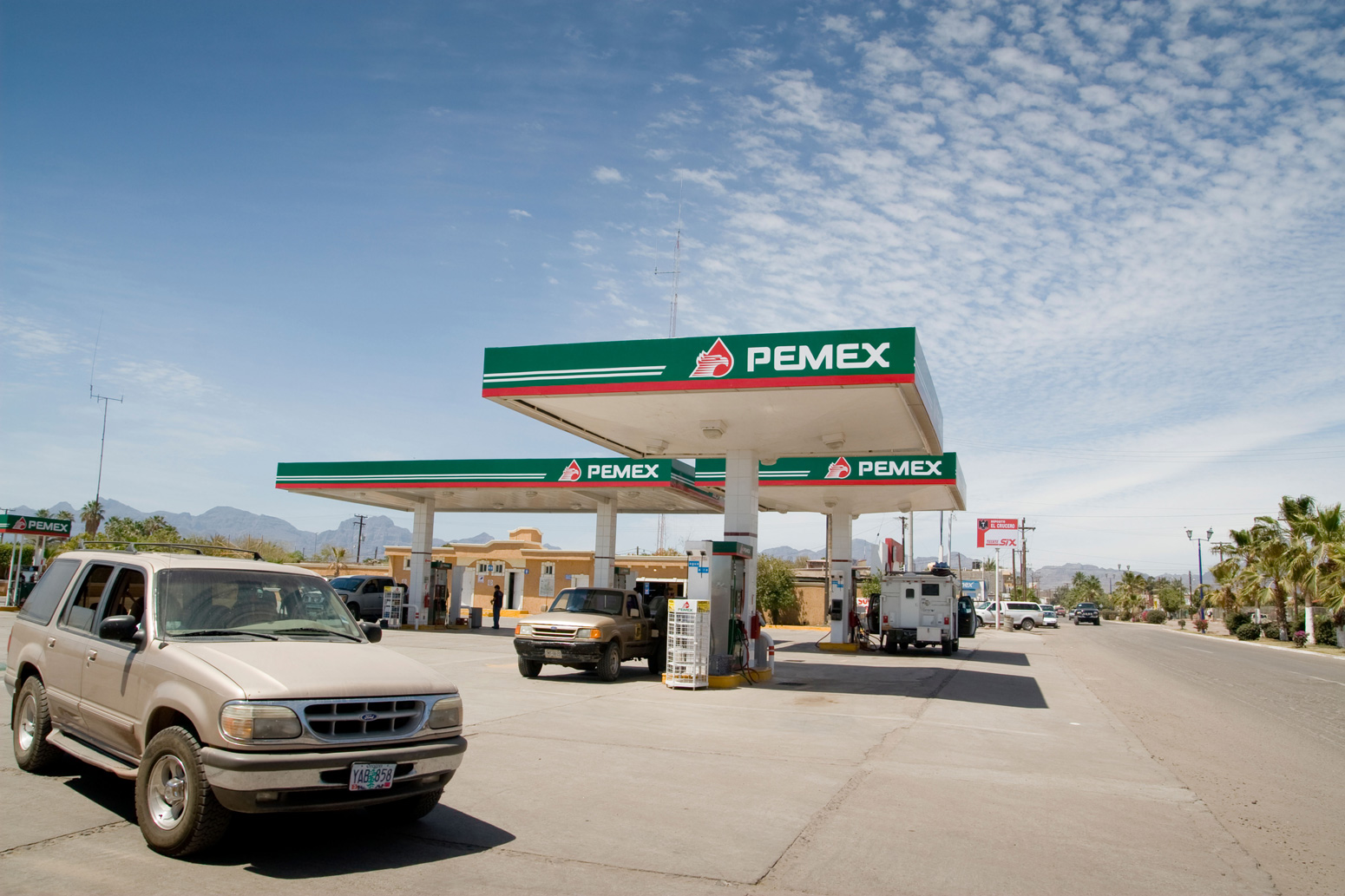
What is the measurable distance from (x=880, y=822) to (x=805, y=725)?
5041mm

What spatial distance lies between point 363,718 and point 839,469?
70.3 feet

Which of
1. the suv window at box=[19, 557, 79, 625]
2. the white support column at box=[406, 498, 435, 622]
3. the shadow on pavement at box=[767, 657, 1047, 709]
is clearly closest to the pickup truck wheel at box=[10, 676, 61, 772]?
the suv window at box=[19, 557, 79, 625]

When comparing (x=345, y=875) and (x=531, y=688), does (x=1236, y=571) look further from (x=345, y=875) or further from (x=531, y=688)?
(x=345, y=875)

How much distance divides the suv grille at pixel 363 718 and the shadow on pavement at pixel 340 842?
A: 0.76m

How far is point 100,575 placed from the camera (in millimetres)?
6754

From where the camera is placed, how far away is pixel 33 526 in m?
36.5

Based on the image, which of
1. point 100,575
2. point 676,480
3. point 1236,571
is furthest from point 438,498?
point 1236,571

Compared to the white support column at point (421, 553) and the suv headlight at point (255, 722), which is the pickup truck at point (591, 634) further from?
the white support column at point (421, 553)

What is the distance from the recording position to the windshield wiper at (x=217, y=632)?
5.80 metres

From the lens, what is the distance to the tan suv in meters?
4.98

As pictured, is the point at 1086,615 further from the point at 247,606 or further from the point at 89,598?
the point at 89,598

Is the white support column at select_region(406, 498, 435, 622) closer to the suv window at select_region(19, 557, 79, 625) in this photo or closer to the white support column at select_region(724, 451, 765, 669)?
the white support column at select_region(724, 451, 765, 669)

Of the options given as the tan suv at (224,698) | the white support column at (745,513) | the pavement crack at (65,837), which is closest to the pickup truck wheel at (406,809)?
the tan suv at (224,698)

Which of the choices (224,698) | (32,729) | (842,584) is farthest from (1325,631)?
(32,729)
